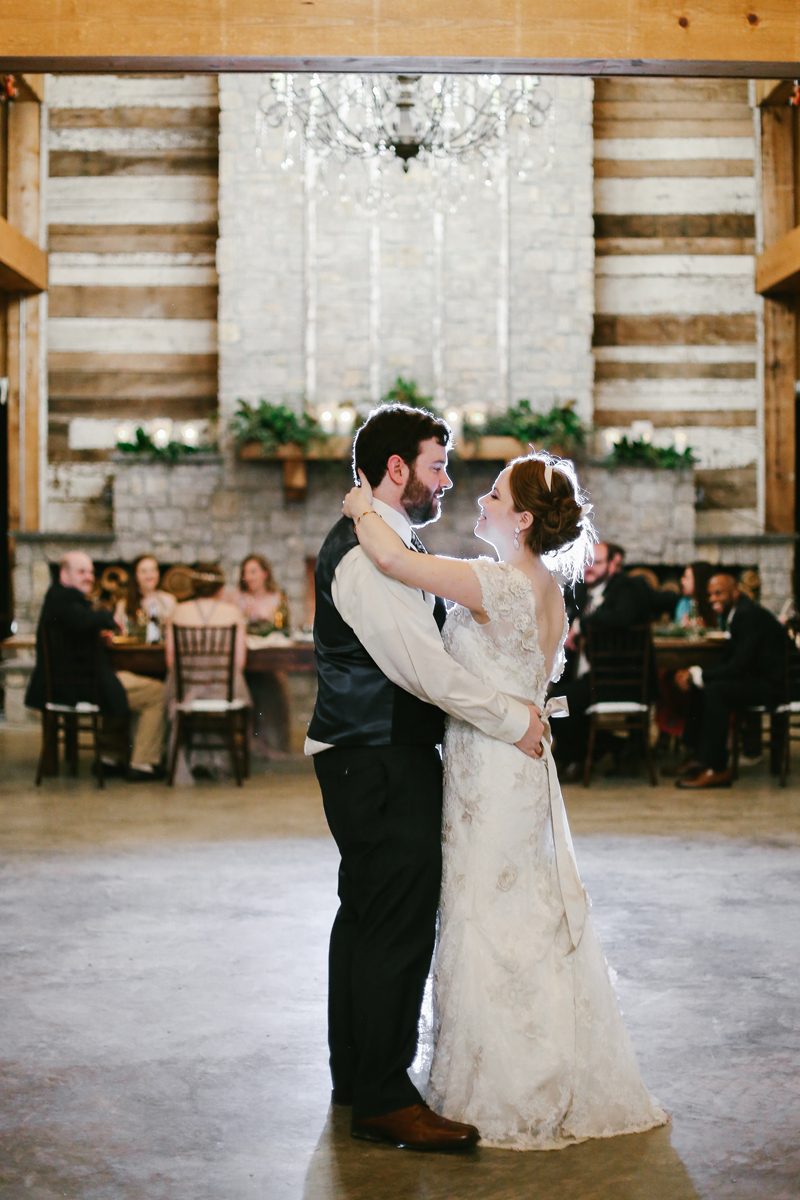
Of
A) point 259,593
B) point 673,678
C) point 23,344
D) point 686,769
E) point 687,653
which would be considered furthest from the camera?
point 23,344

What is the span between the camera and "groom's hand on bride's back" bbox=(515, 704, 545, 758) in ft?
8.64

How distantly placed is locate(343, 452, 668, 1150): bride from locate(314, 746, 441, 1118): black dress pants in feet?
0.28

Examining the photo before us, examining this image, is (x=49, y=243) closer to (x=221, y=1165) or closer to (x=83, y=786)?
(x=83, y=786)

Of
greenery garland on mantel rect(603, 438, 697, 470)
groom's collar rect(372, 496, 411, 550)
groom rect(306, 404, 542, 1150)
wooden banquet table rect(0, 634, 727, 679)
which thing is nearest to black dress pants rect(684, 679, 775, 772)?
wooden banquet table rect(0, 634, 727, 679)

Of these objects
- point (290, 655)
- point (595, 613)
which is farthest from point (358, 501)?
point (290, 655)

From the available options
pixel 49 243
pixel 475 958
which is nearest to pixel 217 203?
pixel 49 243

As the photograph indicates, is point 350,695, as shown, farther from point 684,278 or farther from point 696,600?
point 684,278

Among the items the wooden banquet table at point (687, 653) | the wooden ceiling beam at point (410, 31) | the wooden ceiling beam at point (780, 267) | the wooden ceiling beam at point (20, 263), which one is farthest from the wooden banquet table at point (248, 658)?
the wooden ceiling beam at point (780, 267)

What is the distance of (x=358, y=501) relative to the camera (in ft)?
8.48

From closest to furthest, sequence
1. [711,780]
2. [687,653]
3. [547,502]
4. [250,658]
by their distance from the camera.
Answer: [547,502] → [711,780] → [250,658] → [687,653]

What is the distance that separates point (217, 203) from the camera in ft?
37.5

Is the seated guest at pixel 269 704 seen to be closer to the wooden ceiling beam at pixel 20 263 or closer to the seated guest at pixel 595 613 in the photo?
the seated guest at pixel 595 613

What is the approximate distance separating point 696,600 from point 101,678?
4.41 m

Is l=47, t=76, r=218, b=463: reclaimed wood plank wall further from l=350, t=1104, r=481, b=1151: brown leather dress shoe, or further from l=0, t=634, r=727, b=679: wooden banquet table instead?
l=350, t=1104, r=481, b=1151: brown leather dress shoe
